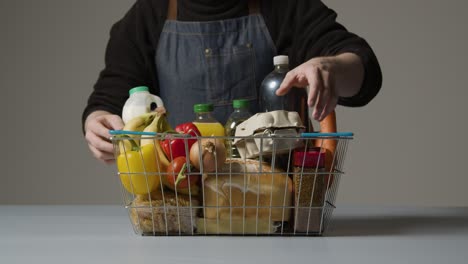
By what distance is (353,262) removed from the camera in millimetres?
805

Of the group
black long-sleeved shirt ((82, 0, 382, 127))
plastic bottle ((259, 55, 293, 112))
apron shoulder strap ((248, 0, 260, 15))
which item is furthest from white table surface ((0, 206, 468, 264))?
apron shoulder strap ((248, 0, 260, 15))

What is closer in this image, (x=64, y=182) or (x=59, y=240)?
(x=59, y=240)

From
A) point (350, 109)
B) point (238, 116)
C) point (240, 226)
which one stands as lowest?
point (350, 109)

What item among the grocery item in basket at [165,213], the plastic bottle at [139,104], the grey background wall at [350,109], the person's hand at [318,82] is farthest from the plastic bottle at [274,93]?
the grey background wall at [350,109]

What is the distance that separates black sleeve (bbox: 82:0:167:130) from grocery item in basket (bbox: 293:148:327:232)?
28.4 inches

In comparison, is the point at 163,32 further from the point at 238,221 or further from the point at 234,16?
the point at 238,221

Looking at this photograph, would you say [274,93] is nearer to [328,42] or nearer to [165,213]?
[328,42]

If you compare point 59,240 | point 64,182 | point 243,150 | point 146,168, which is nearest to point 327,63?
point 243,150

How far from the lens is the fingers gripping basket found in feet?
3.20

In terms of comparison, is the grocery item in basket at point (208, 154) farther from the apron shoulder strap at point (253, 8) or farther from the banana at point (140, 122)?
the apron shoulder strap at point (253, 8)

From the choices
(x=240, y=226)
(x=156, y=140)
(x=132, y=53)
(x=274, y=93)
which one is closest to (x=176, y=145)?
(x=156, y=140)

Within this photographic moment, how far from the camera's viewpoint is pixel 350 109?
2.83 metres

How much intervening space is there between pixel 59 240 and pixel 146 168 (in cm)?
16

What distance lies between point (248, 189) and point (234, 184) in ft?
0.07
